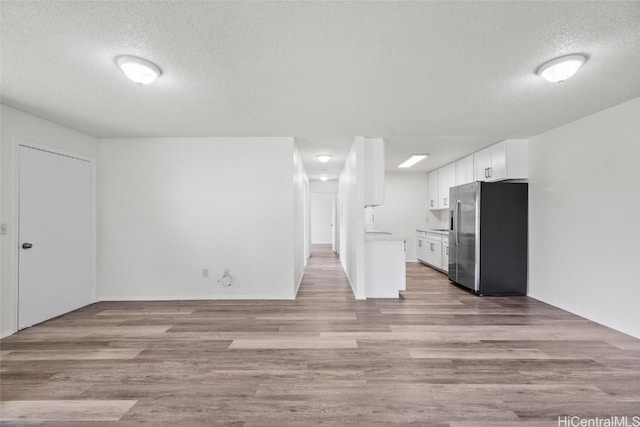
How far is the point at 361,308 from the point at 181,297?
2642 millimetres

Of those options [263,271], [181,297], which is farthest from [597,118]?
[181,297]

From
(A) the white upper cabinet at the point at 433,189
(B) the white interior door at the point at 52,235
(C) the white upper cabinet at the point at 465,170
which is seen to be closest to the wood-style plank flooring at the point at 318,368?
(B) the white interior door at the point at 52,235

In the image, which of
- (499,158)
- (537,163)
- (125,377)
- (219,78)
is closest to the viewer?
(125,377)

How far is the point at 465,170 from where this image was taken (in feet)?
19.4

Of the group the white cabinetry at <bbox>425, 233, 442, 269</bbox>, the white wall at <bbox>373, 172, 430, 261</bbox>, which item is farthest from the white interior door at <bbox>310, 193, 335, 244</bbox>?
the white cabinetry at <bbox>425, 233, 442, 269</bbox>

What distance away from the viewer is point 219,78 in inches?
100

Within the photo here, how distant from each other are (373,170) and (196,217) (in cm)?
276

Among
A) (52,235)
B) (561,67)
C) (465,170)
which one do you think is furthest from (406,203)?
(52,235)

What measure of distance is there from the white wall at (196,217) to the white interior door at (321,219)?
325 inches

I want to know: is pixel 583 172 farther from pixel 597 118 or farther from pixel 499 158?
pixel 499 158

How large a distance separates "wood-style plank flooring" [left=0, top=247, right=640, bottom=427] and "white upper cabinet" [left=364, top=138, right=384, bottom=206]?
5.57 feet

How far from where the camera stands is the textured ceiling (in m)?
1.73

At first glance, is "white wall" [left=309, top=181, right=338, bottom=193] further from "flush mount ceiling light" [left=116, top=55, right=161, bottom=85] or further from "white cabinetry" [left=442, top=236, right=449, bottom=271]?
"flush mount ceiling light" [left=116, top=55, right=161, bottom=85]

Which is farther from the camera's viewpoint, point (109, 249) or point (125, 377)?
point (109, 249)
